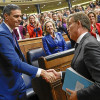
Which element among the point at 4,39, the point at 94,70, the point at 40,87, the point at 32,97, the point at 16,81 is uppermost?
the point at 4,39

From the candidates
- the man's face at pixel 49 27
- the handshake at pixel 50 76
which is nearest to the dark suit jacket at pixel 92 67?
the handshake at pixel 50 76

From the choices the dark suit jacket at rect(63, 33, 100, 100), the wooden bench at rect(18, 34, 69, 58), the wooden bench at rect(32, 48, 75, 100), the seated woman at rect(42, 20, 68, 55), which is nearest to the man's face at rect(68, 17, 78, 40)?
the dark suit jacket at rect(63, 33, 100, 100)

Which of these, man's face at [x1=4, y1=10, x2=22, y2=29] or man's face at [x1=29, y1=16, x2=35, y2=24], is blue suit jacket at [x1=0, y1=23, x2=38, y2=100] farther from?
man's face at [x1=29, y1=16, x2=35, y2=24]

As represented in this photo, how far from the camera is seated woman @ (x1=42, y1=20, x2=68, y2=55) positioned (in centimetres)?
183

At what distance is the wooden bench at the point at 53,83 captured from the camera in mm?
1092

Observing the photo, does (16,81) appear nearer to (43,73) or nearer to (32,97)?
(43,73)

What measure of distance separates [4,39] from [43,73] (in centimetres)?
35

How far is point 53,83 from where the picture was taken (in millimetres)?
1081

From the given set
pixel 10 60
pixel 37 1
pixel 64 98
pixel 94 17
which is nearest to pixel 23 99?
pixel 10 60

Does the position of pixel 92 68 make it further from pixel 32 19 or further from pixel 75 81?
pixel 32 19

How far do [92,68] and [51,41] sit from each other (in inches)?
52.3

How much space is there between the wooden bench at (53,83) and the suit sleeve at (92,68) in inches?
21.2

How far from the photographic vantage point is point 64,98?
116 centimetres

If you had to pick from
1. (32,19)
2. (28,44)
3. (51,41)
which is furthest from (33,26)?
(51,41)
